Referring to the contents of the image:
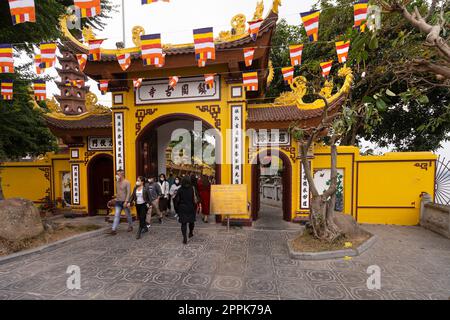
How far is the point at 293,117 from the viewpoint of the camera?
276 inches

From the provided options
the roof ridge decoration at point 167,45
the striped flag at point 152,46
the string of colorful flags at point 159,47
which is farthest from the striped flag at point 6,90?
the striped flag at point 152,46

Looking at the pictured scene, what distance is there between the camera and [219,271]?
3934 mm

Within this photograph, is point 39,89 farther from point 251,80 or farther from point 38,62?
point 251,80

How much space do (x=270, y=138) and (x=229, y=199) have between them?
2697mm

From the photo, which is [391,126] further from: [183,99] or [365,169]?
[183,99]

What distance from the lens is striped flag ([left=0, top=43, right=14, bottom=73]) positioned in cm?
533

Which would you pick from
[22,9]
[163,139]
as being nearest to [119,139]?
[163,139]

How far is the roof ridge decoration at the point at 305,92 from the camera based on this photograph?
22.7ft

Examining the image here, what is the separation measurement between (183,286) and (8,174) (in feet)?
37.7

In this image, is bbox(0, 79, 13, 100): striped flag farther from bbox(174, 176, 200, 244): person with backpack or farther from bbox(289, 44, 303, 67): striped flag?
bbox(289, 44, 303, 67): striped flag

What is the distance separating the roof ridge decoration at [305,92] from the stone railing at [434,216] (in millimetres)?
4651

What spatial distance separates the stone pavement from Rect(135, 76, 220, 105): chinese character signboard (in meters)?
4.64

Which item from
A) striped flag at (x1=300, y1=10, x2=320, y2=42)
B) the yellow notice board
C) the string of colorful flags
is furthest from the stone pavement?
striped flag at (x1=300, y1=10, x2=320, y2=42)
